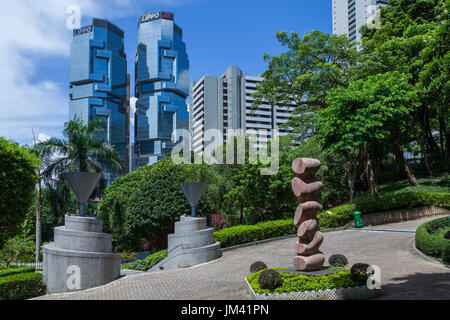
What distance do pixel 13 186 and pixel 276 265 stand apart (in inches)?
474

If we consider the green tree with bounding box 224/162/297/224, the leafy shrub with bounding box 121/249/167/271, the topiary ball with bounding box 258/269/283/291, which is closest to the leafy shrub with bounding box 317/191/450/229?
the green tree with bounding box 224/162/297/224

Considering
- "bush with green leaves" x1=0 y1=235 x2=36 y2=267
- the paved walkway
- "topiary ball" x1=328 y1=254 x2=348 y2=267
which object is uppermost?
"topiary ball" x1=328 y1=254 x2=348 y2=267

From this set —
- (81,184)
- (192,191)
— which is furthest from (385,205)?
(81,184)

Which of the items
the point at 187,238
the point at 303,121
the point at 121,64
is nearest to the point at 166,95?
the point at 121,64

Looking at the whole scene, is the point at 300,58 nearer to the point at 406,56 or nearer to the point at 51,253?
the point at 406,56

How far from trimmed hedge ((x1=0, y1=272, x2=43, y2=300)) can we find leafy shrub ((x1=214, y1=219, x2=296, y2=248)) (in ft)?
28.3

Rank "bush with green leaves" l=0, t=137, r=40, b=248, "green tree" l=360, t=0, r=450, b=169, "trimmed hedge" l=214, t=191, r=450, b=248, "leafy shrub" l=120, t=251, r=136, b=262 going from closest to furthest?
"bush with green leaves" l=0, t=137, r=40, b=248, "trimmed hedge" l=214, t=191, r=450, b=248, "leafy shrub" l=120, t=251, r=136, b=262, "green tree" l=360, t=0, r=450, b=169

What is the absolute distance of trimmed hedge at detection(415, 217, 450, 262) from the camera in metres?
12.1

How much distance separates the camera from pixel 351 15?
137m

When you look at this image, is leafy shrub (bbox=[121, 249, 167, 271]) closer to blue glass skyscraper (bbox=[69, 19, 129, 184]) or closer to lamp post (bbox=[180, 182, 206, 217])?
lamp post (bbox=[180, 182, 206, 217])

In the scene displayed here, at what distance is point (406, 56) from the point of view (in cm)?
2681

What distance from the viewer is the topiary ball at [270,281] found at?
9344mm

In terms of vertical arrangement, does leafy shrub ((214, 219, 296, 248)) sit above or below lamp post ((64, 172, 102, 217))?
below

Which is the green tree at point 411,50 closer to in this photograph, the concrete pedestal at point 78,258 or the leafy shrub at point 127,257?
the concrete pedestal at point 78,258
